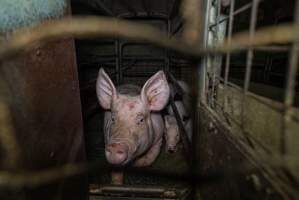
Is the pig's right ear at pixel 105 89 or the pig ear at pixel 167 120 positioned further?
the pig ear at pixel 167 120

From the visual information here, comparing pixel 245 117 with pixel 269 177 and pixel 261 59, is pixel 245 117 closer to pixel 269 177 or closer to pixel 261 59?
pixel 269 177

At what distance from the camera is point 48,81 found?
1.13 m

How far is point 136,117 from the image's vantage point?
91.7 inches

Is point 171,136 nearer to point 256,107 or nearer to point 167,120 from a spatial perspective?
point 167,120

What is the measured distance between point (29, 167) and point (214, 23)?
1176 millimetres

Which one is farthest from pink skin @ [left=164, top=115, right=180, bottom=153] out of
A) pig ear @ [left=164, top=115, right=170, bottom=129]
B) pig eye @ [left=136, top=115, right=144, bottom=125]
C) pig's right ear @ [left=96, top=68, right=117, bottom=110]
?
pig's right ear @ [left=96, top=68, right=117, bottom=110]

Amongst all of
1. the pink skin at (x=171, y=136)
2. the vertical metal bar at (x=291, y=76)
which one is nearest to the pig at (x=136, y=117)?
the pink skin at (x=171, y=136)

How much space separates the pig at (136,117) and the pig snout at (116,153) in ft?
0.11

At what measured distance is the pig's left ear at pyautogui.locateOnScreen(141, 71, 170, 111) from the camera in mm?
2477

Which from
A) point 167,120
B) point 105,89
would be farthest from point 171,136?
point 105,89

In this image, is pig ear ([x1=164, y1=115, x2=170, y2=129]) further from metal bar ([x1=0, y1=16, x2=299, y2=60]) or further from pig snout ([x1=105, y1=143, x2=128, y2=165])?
Result: metal bar ([x1=0, y1=16, x2=299, y2=60])

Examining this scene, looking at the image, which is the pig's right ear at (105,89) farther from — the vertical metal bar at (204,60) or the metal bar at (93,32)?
the metal bar at (93,32)

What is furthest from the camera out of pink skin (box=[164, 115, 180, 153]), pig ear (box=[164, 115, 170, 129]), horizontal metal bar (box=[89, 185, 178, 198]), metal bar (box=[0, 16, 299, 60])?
pig ear (box=[164, 115, 170, 129])

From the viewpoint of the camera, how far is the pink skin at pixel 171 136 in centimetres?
281
